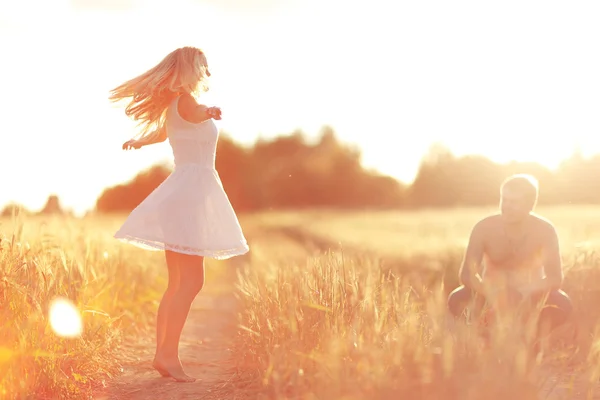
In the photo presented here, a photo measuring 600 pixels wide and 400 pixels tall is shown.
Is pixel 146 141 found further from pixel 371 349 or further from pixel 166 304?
pixel 371 349

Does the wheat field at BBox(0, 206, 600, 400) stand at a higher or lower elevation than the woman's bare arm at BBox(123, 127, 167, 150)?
lower

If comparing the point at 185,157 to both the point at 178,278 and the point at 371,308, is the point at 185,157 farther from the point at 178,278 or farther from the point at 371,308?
the point at 371,308

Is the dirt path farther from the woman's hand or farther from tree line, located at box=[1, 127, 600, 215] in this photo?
tree line, located at box=[1, 127, 600, 215]

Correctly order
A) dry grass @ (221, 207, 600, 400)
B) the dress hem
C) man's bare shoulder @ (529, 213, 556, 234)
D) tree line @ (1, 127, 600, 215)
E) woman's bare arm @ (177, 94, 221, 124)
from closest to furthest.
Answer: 1. dry grass @ (221, 207, 600, 400)
2. woman's bare arm @ (177, 94, 221, 124)
3. the dress hem
4. man's bare shoulder @ (529, 213, 556, 234)
5. tree line @ (1, 127, 600, 215)

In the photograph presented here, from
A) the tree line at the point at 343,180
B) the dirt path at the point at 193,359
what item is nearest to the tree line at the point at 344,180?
the tree line at the point at 343,180

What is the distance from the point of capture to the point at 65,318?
4.12 metres

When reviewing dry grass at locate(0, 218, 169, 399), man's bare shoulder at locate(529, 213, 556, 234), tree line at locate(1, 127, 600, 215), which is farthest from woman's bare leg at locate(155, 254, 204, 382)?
tree line at locate(1, 127, 600, 215)

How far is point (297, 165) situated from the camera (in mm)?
37406

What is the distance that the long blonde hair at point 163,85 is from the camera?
4090 millimetres

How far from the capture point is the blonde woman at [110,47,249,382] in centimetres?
405

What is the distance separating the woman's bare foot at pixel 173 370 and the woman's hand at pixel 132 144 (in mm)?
1339

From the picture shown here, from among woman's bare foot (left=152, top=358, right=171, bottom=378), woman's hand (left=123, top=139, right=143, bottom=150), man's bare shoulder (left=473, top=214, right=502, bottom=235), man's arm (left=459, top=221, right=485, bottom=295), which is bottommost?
woman's bare foot (left=152, top=358, right=171, bottom=378)

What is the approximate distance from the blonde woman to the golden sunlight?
50 centimetres

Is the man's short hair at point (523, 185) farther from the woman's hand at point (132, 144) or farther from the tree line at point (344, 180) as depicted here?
the tree line at point (344, 180)
